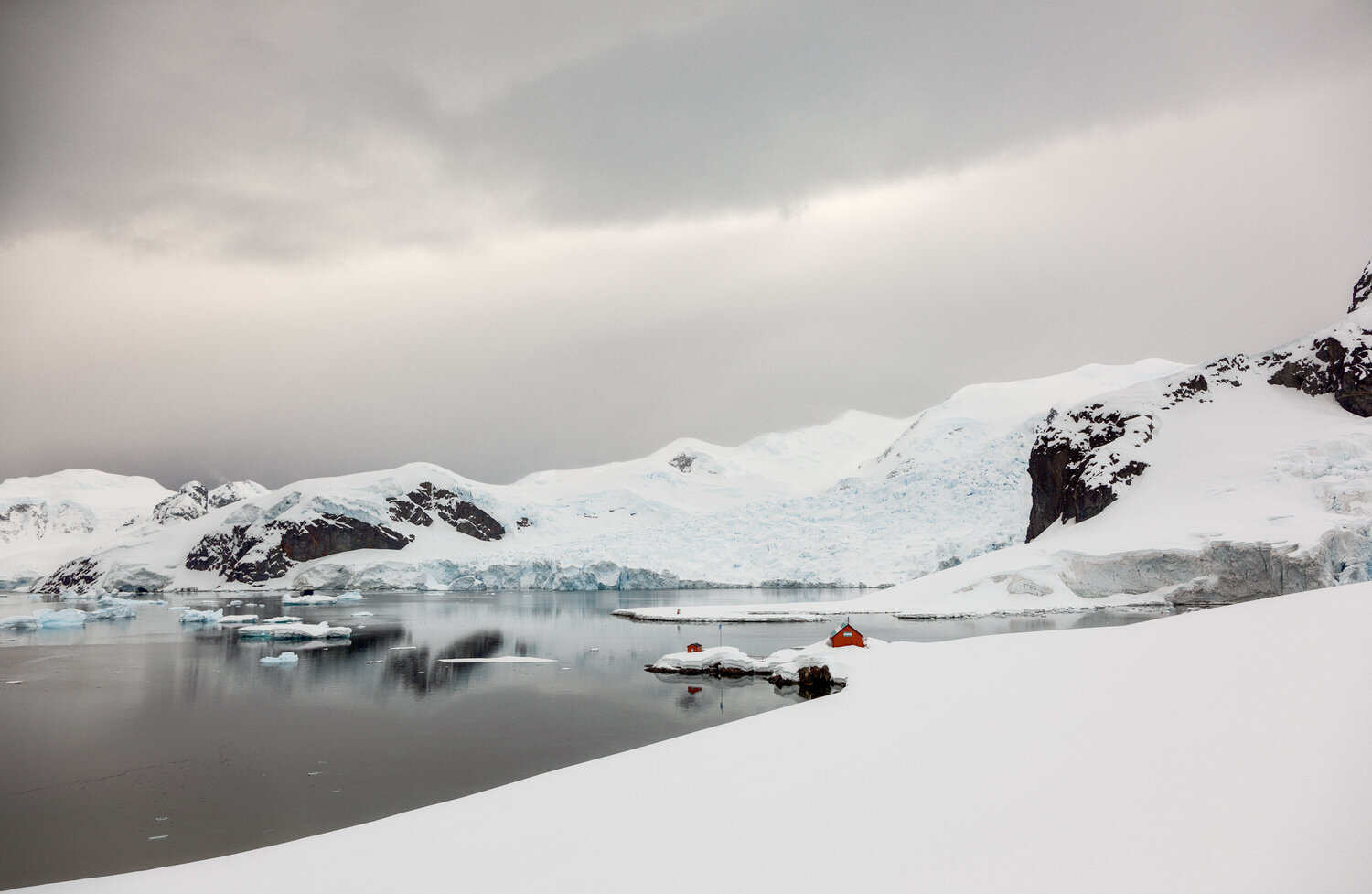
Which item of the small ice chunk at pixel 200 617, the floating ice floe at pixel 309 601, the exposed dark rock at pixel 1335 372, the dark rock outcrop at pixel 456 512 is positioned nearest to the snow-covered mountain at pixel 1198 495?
the exposed dark rock at pixel 1335 372

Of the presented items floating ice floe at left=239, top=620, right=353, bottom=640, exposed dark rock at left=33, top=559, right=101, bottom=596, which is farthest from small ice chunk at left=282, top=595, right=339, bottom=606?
exposed dark rock at left=33, top=559, right=101, bottom=596

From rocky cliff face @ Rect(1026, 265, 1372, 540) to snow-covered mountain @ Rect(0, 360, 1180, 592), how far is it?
9335 mm

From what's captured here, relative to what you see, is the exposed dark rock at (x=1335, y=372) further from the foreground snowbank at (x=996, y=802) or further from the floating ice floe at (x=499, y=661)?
the floating ice floe at (x=499, y=661)

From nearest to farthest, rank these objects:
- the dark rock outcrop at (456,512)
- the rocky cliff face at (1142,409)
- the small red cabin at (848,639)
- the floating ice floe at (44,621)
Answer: the small red cabin at (848,639) < the floating ice floe at (44,621) < the rocky cliff face at (1142,409) < the dark rock outcrop at (456,512)

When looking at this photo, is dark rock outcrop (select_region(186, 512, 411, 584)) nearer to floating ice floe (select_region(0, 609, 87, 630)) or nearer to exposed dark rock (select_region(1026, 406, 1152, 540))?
floating ice floe (select_region(0, 609, 87, 630))

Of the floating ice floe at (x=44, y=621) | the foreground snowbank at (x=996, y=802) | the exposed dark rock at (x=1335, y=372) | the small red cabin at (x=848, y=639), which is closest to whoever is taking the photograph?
the foreground snowbank at (x=996, y=802)

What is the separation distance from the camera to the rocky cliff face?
45.5m

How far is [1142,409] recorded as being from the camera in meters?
50.2

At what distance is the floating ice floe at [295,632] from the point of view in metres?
37.7

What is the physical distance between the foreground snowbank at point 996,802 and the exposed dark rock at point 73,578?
127111mm

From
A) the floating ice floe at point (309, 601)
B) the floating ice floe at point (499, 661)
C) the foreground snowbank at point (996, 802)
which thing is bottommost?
the floating ice floe at point (309, 601)

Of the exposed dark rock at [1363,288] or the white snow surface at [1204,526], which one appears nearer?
the white snow surface at [1204,526]

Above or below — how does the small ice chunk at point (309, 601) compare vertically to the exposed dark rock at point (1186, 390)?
below

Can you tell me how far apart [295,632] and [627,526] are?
85.3m
